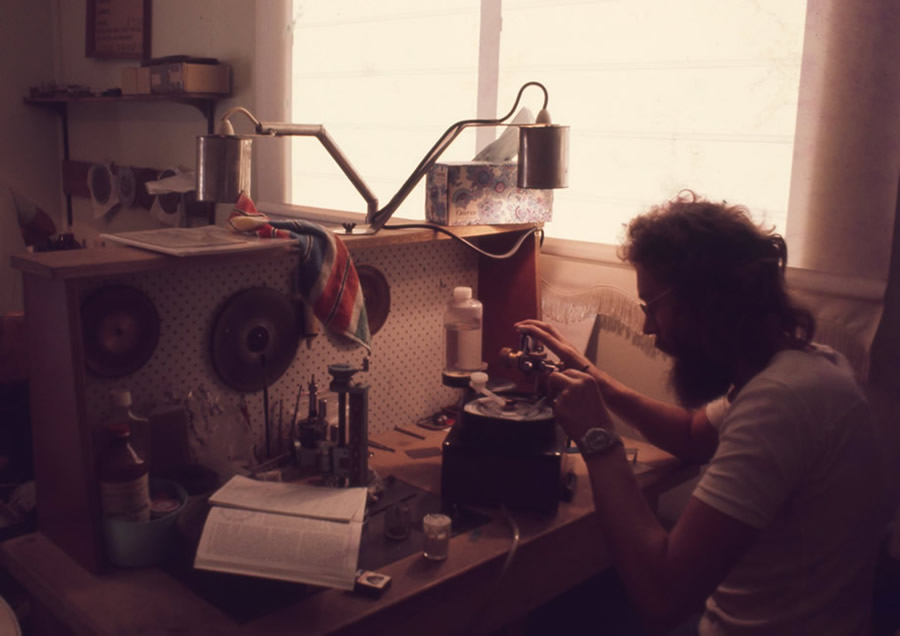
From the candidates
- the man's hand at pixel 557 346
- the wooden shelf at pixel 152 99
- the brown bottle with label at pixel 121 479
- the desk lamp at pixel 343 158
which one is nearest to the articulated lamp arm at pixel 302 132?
the desk lamp at pixel 343 158

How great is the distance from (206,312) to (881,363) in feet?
4.05

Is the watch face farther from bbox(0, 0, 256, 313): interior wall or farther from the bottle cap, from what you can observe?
bbox(0, 0, 256, 313): interior wall

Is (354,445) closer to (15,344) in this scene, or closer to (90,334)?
(90,334)

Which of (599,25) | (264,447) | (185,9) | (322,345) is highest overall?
(185,9)

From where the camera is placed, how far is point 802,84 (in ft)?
5.13

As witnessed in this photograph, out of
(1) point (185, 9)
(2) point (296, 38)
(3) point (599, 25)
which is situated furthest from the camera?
(1) point (185, 9)

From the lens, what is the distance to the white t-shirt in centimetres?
105

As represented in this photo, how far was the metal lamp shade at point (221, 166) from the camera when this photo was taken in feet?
4.58

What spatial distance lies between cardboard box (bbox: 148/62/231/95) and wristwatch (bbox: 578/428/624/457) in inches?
88.9

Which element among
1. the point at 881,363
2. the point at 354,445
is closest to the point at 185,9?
the point at 354,445

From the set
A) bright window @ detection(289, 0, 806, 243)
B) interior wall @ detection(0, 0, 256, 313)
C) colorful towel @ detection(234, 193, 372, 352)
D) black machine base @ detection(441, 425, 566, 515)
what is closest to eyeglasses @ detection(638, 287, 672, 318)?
black machine base @ detection(441, 425, 566, 515)

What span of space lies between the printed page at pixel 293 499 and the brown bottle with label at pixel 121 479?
0.34 feet

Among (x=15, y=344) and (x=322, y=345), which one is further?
(x=15, y=344)

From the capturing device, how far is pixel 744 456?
105 cm
